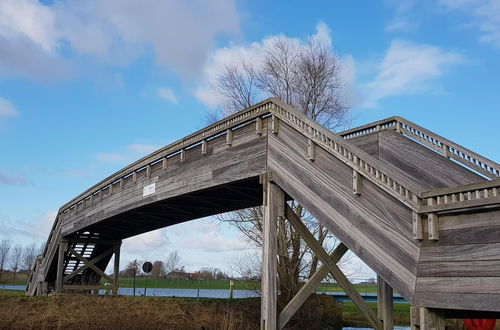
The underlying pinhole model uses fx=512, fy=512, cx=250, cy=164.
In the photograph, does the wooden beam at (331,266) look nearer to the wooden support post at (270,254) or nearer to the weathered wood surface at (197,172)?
the wooden support post at (270,254)

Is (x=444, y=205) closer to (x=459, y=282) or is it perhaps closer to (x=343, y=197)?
(x=459, y=282)

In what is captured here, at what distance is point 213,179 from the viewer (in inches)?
551

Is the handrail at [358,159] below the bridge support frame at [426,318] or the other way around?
the other way around

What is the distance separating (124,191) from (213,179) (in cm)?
656

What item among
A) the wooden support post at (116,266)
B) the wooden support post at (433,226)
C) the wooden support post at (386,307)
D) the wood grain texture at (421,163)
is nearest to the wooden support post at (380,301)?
the wooden support post at (386,307)

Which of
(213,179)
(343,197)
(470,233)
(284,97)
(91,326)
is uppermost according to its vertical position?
(284,97)

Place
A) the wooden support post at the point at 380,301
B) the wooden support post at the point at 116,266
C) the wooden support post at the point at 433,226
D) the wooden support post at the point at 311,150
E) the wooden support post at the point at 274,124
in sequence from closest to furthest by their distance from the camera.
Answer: the wooden support post at the point at 433,226, the wooden support post at the point at 311,150, the wooden support post at the point at 274,124, the wooden support post at the point at 380,301, the wooden support post at the point at 116,266

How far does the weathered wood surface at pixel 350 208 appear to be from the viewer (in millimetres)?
8266

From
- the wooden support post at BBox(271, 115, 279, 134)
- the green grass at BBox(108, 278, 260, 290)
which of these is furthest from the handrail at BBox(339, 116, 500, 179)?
the green grass at BBox(108, 278, 260, 290)

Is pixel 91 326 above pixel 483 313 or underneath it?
underneath

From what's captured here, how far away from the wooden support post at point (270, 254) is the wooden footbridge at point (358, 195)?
0.08 feet

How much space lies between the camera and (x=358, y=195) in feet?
30.3

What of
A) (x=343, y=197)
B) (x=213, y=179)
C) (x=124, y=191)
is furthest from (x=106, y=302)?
(x=343, y=197)

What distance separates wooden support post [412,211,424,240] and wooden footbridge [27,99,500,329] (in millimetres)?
16
